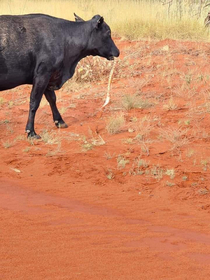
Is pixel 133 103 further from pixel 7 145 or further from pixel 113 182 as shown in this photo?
pixel 113 182

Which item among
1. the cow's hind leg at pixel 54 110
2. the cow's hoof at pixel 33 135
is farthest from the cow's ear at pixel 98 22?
the cow's hoof at pixel 33 135

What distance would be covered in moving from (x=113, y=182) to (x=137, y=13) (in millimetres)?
11822

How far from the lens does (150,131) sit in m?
8.97

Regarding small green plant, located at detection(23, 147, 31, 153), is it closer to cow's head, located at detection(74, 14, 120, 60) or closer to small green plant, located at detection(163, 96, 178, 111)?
cow's head, located at detection(74, 14, 120, 60)

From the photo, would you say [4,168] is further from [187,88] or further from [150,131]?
[187,88]

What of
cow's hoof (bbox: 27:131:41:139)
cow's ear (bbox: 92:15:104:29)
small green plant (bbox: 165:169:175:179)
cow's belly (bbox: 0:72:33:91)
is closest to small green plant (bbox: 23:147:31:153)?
cow's hoof (bbox: 27:131:41:139)

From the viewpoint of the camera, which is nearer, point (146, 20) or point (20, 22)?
point (20, 22)

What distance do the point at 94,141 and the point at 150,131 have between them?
39.6 inches

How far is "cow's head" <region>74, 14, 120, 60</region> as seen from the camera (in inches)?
366

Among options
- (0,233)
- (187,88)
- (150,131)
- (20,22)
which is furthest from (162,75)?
(0,233)

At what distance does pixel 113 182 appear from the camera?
702 centimetres

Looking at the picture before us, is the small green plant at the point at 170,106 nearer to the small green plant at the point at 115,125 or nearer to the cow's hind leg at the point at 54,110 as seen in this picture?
the small green plant at the point at 115,125

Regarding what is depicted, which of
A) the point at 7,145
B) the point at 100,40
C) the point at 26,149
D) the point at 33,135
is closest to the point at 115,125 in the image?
the point at 33,135

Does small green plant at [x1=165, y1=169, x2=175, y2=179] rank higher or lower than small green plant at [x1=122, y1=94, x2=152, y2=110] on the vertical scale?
higher
